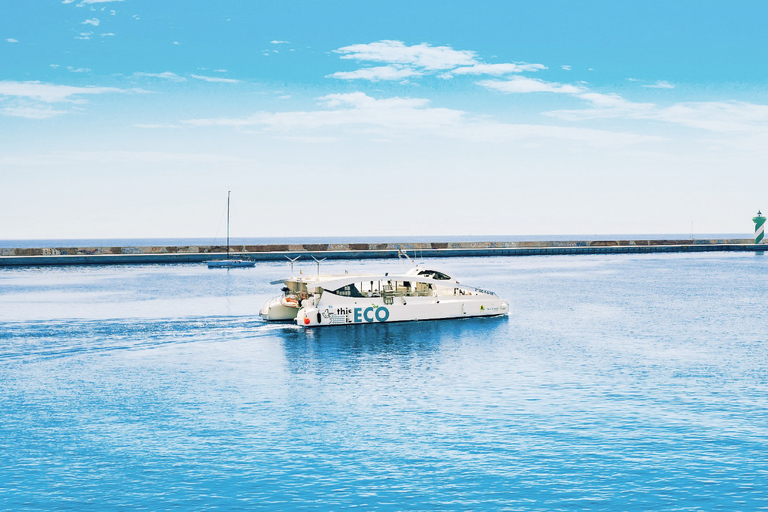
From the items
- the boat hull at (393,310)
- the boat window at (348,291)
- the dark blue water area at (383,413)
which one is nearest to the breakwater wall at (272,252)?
the boat hull at (393,310)

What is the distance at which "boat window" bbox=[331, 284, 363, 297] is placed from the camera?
54.3m

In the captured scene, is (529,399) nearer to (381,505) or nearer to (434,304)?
(381,505)

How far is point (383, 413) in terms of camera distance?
2898cm

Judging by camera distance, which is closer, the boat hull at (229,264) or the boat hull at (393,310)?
the boat hull at (393,310)

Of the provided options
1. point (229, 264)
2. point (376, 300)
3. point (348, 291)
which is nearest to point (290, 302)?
point (348, 291)

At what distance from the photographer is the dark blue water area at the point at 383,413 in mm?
20500

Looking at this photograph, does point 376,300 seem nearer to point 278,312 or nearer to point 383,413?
point 278,312

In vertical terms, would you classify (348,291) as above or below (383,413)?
above

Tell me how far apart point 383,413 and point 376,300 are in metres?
26.4

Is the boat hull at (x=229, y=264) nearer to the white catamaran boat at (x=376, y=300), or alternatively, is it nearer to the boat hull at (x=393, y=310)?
the white catamaran boat at (x=376, y=300)

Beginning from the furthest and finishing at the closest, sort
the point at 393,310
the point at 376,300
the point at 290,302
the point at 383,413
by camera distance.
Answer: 1. the point at 290,302
2. the point at 393,310
3. the point at 376,300
4. the point at 383,413

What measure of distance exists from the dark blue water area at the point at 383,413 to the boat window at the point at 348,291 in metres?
2.91

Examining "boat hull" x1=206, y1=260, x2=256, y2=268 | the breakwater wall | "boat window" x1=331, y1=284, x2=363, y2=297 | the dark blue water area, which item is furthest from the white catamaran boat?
"boat hull" x1=206, y1=260, x2=256, y2=268

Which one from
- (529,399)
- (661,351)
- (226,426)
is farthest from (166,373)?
(661,351)
